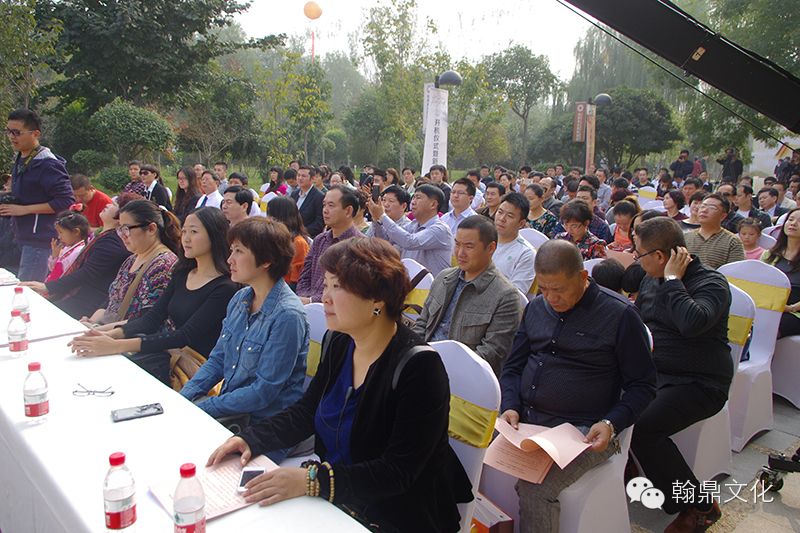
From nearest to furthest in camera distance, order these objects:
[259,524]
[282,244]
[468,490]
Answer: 1. [259,524]
2. [468,490]
3. [282,244]

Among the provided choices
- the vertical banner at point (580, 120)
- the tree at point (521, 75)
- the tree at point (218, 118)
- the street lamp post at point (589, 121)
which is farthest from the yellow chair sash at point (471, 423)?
the tree at point (521, 75)

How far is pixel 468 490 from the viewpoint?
1.70 m

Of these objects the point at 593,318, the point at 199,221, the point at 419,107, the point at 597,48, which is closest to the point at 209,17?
the point at 419,107

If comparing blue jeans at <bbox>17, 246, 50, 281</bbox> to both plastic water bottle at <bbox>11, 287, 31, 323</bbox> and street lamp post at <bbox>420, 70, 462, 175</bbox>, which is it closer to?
plastic water bottle at <bbox>11, 287, 31, 323</bbox>

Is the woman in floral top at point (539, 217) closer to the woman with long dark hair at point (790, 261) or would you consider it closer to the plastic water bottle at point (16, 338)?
the woman with long dark hair at point (790, 261)

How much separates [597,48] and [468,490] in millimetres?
38119

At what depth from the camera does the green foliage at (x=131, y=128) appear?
13570 mm

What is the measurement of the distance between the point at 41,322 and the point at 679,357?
354 cm

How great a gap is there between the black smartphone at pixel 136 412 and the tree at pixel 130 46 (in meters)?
16.9

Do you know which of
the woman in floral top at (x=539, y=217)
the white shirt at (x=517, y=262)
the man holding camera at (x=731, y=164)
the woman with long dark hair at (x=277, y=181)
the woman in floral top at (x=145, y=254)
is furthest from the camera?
the man holding camera at (x=731, y=164)

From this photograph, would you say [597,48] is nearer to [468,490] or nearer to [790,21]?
[790,21]

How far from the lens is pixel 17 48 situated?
9312 millimetres

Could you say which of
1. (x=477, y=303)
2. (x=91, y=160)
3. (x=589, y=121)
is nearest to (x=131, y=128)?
(x=91, y=160)
